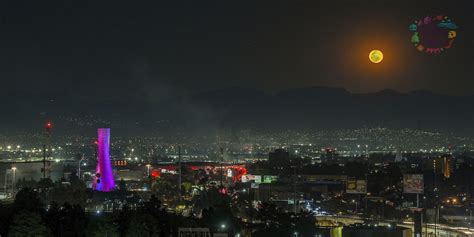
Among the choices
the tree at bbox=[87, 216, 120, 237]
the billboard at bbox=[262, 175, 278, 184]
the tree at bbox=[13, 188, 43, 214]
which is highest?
the billboard at bbox=[262, 175, 278, 184]

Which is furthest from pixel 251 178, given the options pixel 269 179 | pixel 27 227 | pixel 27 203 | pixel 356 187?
pixel 27 227

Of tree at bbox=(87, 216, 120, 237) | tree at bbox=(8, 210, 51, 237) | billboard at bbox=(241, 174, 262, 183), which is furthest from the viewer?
billboard at bbox=(241, 174, 262, 183)

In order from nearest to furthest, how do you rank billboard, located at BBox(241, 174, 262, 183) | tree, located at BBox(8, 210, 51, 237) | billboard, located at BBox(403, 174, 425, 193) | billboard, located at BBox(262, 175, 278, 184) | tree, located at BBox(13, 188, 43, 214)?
1. tree, located at BBox(8, 210, 51, 237)
2. tree, located at BBox(13, 188, 43, 214)
3. billboard, located at BBox(403, 174, 425, 193)
4. billboard, located at BBox(262, 175, 278, 184)
5. billboard, located at BBox(241, 174, 262, 183)

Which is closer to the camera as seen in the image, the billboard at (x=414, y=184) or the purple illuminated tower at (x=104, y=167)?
the billboard at (x=414, y=184)

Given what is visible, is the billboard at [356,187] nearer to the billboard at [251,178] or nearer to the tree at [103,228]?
the tree at [103,228]

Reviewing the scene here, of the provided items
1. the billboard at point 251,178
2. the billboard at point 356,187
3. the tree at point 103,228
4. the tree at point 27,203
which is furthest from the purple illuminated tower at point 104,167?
the tree at point 103,228

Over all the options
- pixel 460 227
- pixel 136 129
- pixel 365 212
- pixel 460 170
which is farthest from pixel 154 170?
pixel 136 129

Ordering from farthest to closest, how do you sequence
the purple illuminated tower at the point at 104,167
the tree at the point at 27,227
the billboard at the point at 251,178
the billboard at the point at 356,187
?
the billboard at the point at 251,178 < the purple illuminated tower at the point at 104,167 < the billboard at the point at 356,187 < the tree at the point at 27,227

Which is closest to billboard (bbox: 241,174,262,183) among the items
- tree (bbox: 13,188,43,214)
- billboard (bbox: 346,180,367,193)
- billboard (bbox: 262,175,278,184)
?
billboard (bbox: 262,175,278,184)

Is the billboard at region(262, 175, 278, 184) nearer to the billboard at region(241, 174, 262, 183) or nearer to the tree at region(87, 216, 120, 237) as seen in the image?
the billboard at region(241, 174, 262, 183)

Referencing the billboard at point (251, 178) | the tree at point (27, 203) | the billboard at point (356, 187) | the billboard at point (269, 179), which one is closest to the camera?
the tree at point (27, 203)

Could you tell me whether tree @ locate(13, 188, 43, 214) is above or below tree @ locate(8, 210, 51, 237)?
above
